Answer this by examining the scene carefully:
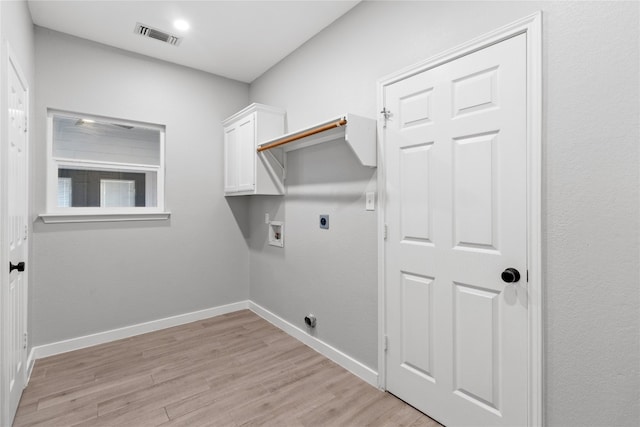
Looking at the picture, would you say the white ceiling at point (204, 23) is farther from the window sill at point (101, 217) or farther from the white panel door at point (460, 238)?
the window sill at point (101, 217)

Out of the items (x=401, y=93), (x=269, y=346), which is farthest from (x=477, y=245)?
(x=269, y=346)

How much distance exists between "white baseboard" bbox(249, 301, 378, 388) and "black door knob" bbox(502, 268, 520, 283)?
3.97 feet

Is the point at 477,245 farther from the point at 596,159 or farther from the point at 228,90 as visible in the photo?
the point at 228,90

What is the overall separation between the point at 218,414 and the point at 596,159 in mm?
2401

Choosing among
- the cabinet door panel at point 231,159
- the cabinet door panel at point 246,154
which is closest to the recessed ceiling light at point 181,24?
the cabinet door panel at point 246,154

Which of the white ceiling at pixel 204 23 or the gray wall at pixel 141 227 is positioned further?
the gray wall at pixel 141 227

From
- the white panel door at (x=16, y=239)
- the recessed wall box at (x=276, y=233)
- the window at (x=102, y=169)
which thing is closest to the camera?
the white panel door at (x=16, y=239)

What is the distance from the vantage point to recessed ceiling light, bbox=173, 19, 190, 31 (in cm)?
265

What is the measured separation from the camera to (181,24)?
8.82 feet

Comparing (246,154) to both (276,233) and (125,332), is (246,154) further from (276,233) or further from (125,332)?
(125,332)

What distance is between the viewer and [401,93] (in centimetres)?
208

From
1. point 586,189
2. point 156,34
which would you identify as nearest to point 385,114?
point 586,189

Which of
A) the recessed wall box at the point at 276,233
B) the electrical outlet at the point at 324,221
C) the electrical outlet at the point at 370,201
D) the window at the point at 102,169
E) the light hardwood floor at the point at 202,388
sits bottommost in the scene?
the light hardwood floor at the point at 202,388

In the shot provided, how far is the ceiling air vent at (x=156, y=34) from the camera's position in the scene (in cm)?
275
